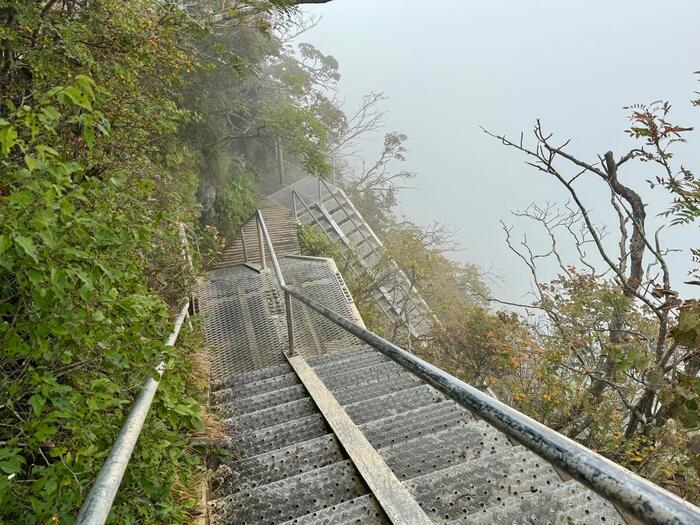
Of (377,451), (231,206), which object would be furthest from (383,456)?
(231,206)

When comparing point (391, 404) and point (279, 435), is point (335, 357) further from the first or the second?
point (279, 435)

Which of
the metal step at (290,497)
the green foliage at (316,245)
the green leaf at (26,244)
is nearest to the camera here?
the green leaf at (26,244)

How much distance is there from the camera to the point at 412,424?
240 centimetres

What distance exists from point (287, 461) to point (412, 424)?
0.77 metres

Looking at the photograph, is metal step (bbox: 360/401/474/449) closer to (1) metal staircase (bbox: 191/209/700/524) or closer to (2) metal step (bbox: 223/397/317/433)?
(1) metal staircase (bbox: 191/209/700/524)

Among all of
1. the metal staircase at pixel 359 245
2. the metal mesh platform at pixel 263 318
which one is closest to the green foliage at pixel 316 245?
the metal staircase at pixel 359 245

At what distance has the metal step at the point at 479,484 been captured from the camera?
168 centimetres

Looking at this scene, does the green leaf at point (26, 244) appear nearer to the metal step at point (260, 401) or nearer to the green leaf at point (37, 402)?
the green leaf at point (37, 402)

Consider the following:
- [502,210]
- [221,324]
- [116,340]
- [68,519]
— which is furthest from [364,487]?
[502,210]

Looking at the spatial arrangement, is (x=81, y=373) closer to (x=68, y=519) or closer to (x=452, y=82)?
(x=68, y=519)

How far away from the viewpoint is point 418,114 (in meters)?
92.7

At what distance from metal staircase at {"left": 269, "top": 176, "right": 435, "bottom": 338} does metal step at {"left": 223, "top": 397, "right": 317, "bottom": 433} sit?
7.01m

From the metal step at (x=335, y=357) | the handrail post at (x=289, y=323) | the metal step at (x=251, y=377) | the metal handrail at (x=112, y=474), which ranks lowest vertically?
the metal step at (x=251, y=377)

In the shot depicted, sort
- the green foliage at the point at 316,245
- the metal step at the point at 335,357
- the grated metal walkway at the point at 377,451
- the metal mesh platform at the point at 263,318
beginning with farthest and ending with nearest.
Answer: the green foliage at the point at 316,245
the metal mesh platform at the point at 263,318
the metal step at the point at 335,357
the grated metal walkway at the point at 377,451
